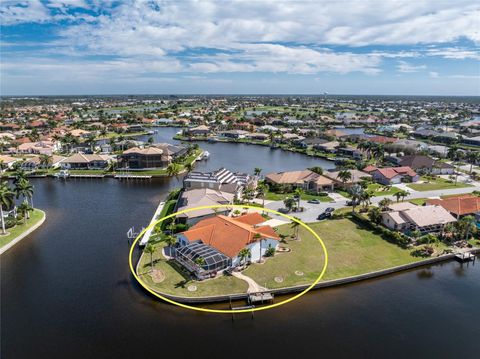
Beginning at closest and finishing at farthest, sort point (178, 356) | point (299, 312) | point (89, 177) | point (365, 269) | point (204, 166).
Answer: point (178, 356) < point (299, 312) < point (365, 269) < point (89, 177) < point (204, 166)

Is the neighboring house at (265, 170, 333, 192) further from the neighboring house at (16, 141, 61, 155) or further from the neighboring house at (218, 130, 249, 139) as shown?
the neighboring house at (218, 130, 249, 139)

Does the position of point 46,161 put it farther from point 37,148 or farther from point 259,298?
point 259,298

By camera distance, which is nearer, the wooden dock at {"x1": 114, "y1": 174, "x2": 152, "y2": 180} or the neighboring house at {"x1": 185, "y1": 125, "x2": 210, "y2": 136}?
the wooden dock at {"x1": 114, "y1": 174, "x2": 152, "y2": 180}

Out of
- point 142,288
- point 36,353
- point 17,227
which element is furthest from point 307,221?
point 17,227

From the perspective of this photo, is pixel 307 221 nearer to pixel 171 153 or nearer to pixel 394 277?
pixel 394 277

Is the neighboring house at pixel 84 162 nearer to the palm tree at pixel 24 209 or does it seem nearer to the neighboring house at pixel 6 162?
the neighboring house at pixel 6 162

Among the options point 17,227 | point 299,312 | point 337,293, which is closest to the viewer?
point 299,312

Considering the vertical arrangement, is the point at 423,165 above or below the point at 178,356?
above

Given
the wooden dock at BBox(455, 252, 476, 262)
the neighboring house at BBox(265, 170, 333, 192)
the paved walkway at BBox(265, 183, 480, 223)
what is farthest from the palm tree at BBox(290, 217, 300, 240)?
the neighboring house at BBox(265, 170, 333, 192)
